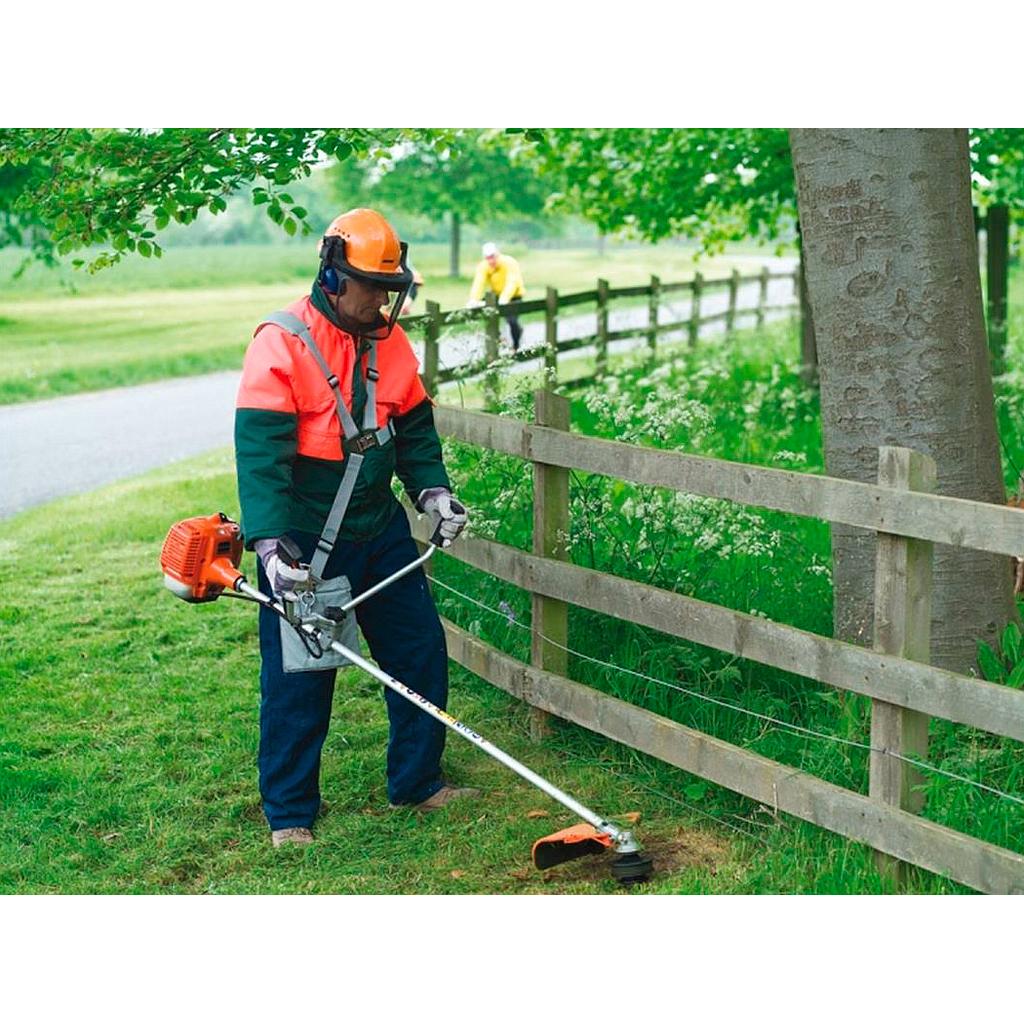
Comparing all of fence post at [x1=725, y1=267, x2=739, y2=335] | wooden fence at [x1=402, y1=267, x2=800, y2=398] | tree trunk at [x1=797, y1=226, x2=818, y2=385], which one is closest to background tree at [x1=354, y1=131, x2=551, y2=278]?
wooden fence at [x1=402, y1=267, x2=800, y2=398]

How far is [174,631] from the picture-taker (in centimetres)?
725

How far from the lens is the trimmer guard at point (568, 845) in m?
4.51

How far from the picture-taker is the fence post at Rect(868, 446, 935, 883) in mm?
3957

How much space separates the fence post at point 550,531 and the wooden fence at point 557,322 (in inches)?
22.2

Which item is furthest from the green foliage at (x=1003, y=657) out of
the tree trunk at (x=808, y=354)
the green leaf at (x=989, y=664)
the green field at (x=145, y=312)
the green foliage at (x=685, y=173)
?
the green field at (x=145, y=312)

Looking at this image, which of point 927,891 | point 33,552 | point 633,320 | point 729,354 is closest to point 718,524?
point 927,891

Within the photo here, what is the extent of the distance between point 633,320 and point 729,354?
3960mm

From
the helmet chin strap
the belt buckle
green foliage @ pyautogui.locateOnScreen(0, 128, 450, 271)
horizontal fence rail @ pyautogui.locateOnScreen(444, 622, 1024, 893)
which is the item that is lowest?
horizontal fence rail @ pyautogui.locateOnScreen(444, 622, 1024, 893)

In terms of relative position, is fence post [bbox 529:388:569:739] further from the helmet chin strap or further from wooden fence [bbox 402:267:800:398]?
the helmet chin strap

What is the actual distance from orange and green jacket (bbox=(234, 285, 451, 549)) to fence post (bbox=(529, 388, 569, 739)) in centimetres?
50

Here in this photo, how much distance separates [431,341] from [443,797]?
17.7ft

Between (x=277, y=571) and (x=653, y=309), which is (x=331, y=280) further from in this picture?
(x=653, y=309)

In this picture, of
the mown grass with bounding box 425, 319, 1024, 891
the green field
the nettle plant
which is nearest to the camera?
the mown grass with bounding box 425, 319, 1024, 891

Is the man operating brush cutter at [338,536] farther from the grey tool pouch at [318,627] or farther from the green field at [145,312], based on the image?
the green field at [145,312]
